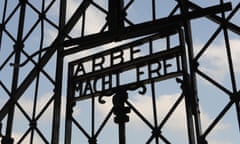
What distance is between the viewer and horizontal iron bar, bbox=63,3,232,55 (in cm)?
222

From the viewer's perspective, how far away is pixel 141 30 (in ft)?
7.71

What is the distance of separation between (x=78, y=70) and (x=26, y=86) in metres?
0.45

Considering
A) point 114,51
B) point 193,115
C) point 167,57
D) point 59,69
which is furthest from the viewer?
point 59,69

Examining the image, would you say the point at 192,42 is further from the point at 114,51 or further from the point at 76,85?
the point at 76,85

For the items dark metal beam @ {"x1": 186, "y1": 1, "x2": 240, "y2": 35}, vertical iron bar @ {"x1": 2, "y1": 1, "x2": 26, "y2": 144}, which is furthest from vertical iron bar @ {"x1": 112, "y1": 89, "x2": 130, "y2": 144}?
vertical iron bar @ {"x1": 2, "y1": 1, "x2": 26, "y2": 144}

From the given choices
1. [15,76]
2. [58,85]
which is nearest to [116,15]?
[58,85]

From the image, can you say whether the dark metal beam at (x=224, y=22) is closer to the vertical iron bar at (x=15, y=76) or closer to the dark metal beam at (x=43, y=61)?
the dark metal beam at (x=43, y=61)

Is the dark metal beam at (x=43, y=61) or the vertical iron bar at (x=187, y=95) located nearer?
the vertical iron bar at (x=187, y=95)

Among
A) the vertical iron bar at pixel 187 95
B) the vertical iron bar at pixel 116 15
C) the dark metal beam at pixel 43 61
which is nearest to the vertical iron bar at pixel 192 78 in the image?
the vertical iron bar at pixel 187 95

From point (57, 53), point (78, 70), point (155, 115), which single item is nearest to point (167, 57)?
point (155, 115)

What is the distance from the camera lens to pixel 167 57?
2225mm

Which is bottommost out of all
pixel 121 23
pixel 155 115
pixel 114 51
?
pixel 155 115

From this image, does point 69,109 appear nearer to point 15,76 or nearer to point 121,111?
point 121,111

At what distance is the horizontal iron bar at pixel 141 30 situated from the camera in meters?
2.22
